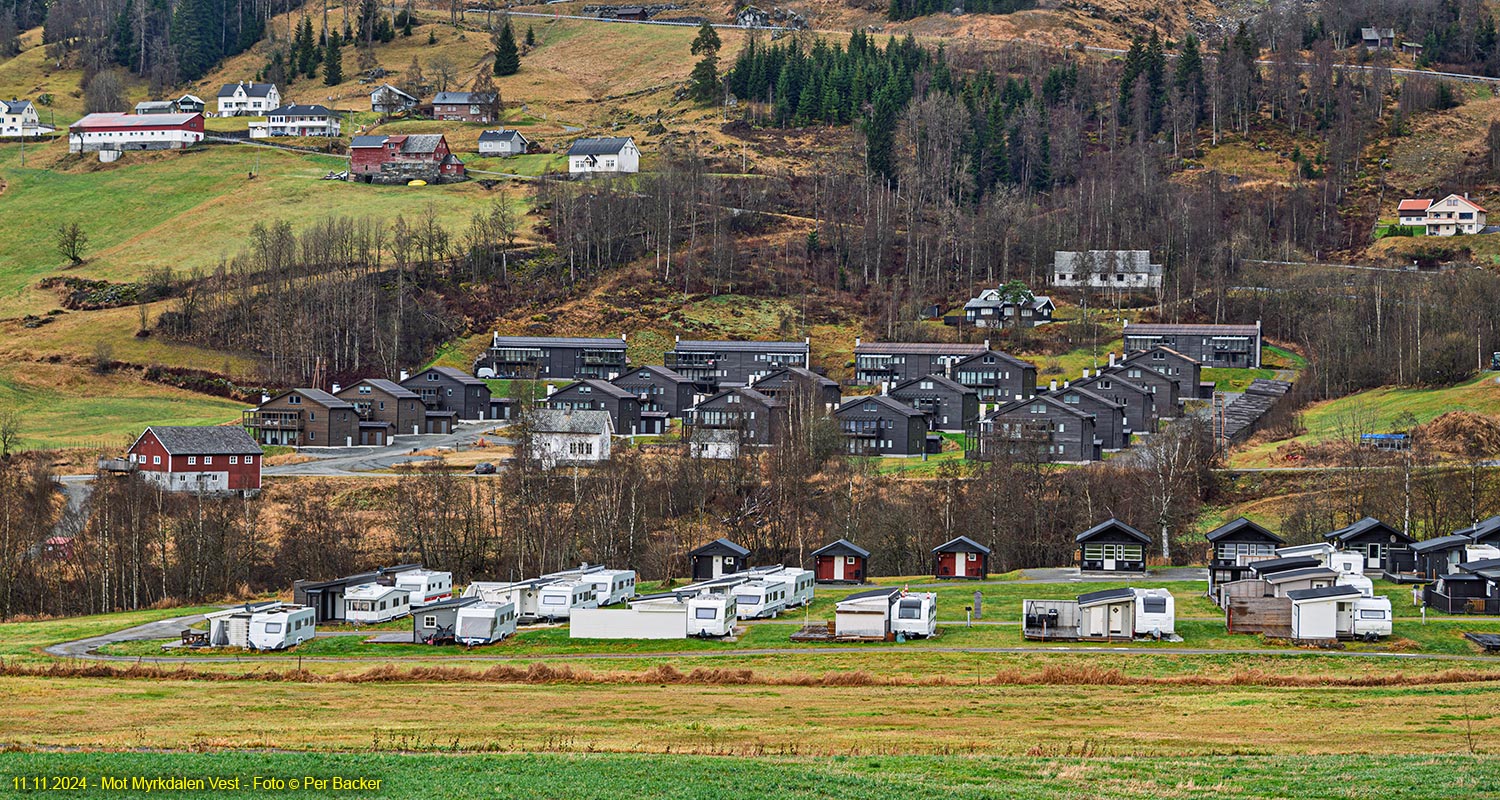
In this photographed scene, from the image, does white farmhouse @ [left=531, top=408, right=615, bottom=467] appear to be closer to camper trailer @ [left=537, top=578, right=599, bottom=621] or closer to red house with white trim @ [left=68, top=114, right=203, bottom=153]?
camper trailer @ [left=537, top=578, right=599, bottom=621]

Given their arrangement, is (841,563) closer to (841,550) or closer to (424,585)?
(841,550)

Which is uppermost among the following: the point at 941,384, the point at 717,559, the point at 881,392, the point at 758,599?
the point at 758,599

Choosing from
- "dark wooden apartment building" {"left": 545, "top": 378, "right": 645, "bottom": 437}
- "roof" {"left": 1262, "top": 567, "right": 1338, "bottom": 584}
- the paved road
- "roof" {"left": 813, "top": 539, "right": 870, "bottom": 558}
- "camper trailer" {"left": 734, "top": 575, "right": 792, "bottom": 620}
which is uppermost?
"roof" {"left": 1262, "top": 567, "right": 1338, "bottom": 584}

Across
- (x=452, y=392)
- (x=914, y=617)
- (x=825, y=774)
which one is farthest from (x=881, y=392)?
(x=825, y=774)

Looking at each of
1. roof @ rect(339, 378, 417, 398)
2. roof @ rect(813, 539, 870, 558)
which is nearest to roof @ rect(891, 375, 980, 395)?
roof @ rect(339, 378, 417, 398)

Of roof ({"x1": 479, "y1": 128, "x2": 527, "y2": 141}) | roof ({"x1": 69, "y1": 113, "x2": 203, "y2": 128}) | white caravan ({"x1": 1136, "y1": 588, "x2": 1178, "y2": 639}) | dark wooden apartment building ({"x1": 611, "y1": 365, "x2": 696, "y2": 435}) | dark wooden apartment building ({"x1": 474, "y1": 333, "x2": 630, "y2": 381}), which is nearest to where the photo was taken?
white caravan ({"x1": 1136, "y1": 588, "x2": 1178, "y2": 639})

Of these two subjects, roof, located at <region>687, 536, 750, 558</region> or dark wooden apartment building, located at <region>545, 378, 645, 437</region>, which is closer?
roof, located at <region>687, 536, 750, 558</region>
